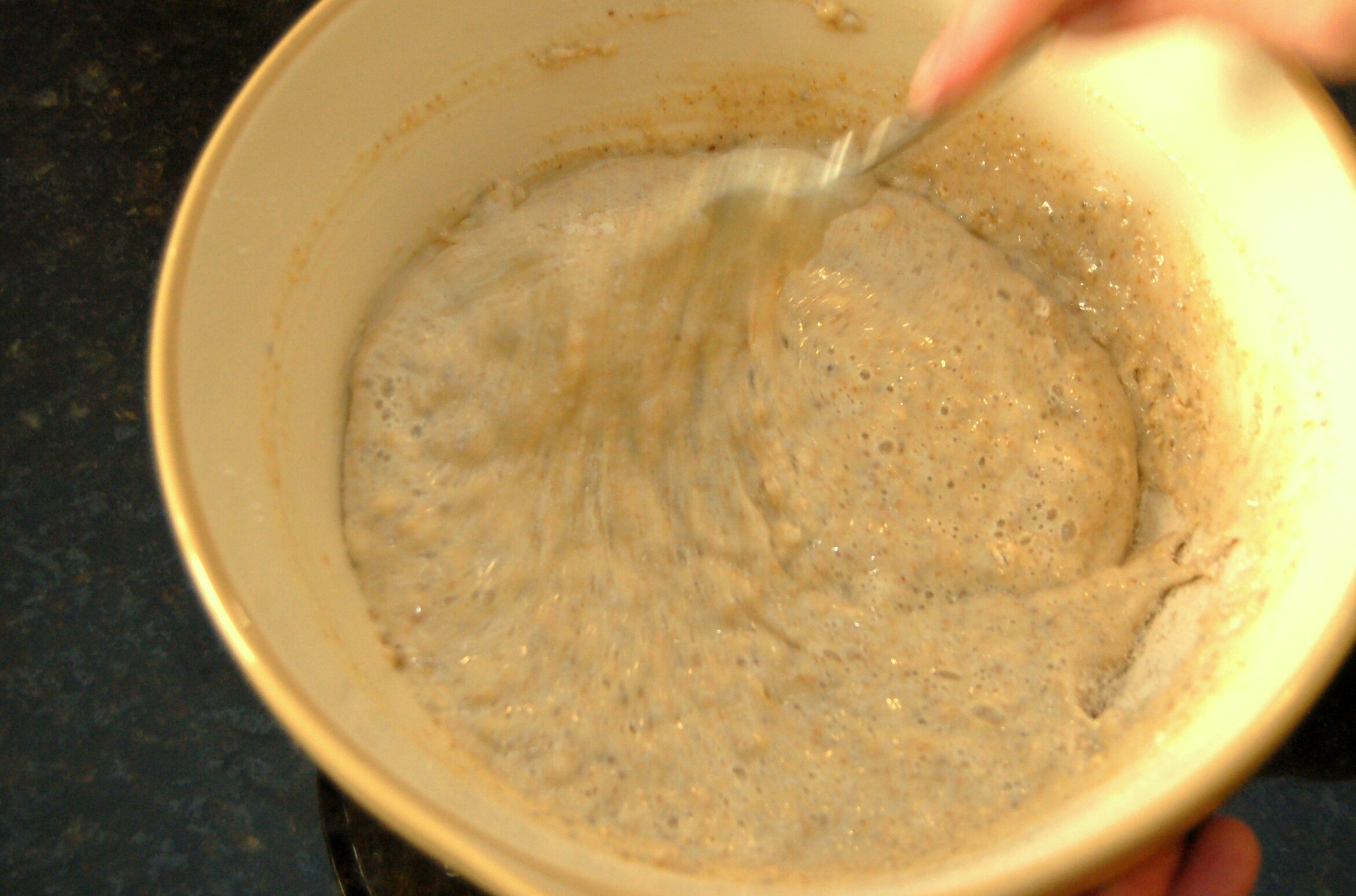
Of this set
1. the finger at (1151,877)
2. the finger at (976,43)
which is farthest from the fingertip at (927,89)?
the finger at (1151,877)

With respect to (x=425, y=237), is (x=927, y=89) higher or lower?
higher

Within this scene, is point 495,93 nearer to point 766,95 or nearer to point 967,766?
point 766,95

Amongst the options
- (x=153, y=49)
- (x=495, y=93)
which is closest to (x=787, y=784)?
(x=495, y=93)

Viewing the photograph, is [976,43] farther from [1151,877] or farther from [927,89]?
[1151,877]

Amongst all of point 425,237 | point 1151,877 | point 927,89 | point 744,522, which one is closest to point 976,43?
point 927,89

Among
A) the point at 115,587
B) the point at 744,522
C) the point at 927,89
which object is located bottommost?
the point at 115,587

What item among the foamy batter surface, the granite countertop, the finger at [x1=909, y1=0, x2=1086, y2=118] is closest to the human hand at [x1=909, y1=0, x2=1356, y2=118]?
the finger at [x1=909, y1=0, x2=1086, y2=118]
